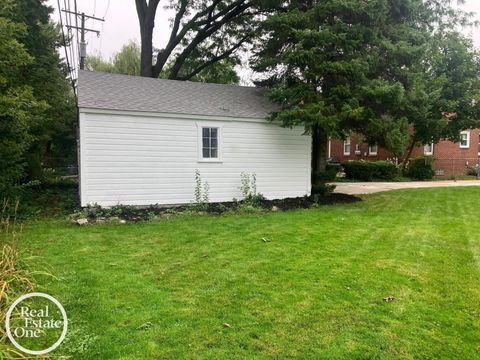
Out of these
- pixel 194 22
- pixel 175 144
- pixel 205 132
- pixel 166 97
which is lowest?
pixel 175 144

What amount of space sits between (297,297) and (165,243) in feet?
11.0

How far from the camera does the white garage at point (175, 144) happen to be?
32.5ft

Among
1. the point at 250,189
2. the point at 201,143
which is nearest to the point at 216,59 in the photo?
the point at 201,143

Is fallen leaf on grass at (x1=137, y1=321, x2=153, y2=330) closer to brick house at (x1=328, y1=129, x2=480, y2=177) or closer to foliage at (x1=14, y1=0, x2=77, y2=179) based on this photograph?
foliage at (x1=14, y1=0, x2=77, y2=179)

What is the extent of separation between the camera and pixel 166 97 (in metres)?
11.6

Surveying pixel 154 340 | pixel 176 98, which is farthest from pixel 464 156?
pixel 154 340

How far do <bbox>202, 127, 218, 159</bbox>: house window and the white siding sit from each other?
0.20 meters

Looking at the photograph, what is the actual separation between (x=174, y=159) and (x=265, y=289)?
7052 mm

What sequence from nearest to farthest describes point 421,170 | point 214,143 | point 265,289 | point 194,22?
point 265,289 → point 214,143 → point 194,22 → point 421,170

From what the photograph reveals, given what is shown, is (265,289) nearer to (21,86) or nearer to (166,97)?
(166,97)

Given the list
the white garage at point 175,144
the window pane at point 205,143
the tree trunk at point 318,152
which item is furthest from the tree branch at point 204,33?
the window pane at point 205,143

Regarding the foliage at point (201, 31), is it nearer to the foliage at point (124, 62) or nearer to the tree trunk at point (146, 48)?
Result: the tree trunk at point (146, 48)

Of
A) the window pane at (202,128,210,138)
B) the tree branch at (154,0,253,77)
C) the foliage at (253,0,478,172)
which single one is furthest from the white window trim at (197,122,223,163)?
the tree branch at (154,0,253,77)

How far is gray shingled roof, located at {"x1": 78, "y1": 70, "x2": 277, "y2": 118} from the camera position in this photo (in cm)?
1034
